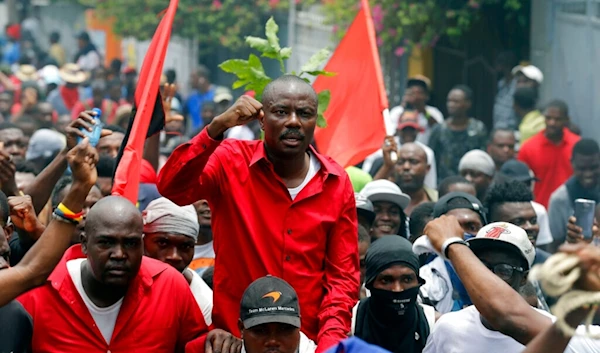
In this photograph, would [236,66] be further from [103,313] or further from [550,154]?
[550,154]

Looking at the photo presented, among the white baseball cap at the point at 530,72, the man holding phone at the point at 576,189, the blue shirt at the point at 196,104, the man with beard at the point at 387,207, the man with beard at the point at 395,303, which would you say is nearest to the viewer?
the man with beard at the point at 395,303

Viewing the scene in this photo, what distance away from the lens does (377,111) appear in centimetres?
942

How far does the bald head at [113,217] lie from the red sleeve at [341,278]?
0.92 metres

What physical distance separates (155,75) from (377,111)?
2.42m

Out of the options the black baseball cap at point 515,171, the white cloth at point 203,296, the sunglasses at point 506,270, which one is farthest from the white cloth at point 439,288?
the black baseball cap at point 515,171

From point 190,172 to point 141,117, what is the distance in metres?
1.56

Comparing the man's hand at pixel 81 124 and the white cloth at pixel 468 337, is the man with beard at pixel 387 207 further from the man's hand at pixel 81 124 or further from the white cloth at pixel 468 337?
the white cloth at pixel 468 337

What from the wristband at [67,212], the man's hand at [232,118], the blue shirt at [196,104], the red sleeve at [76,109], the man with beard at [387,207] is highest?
the man's hand at [232,118]

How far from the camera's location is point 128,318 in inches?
223

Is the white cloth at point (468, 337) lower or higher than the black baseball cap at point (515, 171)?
higher

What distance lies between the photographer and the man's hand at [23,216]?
22.4 ft

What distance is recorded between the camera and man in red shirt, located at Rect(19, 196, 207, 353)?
561 centimetres

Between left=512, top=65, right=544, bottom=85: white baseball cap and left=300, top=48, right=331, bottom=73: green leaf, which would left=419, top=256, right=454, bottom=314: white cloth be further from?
left=512, top=65, right=544, bottom=85: white baseball cap

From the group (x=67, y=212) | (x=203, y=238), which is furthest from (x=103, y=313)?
(x=203, y=238)
